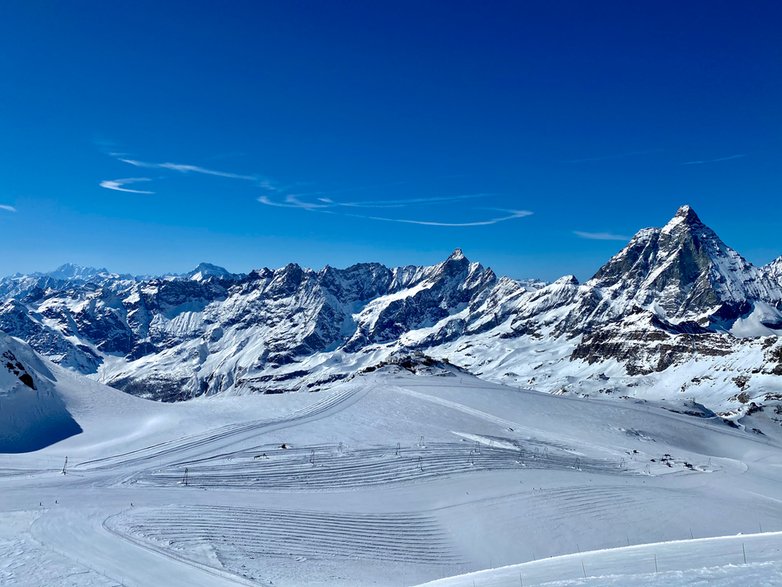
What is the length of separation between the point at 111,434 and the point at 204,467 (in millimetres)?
15383

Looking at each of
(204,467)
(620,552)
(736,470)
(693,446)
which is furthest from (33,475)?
(693,446)

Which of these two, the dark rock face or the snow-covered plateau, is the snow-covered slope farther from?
the snow-covered plateau

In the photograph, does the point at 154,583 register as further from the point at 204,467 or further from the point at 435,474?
the point at 435,474

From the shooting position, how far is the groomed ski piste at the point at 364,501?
20328 mm

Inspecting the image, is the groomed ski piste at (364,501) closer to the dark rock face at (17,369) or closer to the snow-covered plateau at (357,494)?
the snow-covered plateau at (357,494)

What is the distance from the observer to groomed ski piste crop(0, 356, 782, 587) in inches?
800

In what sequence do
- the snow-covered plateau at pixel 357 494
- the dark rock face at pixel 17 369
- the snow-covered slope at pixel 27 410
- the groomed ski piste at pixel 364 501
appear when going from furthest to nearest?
the dark rock face at pixel 17 369, the snow-covered slope at pixel 27 410, the snow-covered plateau at pixel 357 494, the groomed ski piste at pixel 364 501

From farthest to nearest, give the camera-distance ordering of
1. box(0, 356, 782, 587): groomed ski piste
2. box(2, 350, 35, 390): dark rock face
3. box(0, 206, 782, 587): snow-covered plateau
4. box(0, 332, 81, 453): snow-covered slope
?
1. box(2, 350, 35, 390): dark rock face
2. box(0, 332, 81, 453): snow-covered slope
3. box(0, 206, 782, 587): snow-covered plateau
4. box(0, 356, 782, 587): groomed ski piste

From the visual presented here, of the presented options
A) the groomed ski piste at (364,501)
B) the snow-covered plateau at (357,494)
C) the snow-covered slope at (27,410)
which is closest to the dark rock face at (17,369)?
the snow-covered slope at (27,410)

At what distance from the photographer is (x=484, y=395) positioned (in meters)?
75.9

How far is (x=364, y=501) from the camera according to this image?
33875mm

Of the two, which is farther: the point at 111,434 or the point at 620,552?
the point at 111,434

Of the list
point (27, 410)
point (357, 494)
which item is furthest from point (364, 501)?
point (27, 410)

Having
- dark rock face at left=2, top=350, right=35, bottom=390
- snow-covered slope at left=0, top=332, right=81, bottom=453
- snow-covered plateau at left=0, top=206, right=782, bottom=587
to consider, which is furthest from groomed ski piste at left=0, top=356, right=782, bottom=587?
dark rock face at left=2, top=350, right=35, bottom=390
